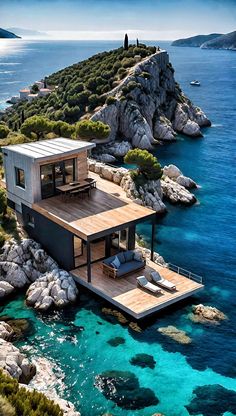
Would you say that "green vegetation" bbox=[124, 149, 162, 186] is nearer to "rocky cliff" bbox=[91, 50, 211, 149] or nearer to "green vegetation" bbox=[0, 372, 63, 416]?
"green vegetation" bbox=[0, 372, 63, 416]

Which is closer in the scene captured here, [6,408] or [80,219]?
[6,408]

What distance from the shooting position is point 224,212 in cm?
4503

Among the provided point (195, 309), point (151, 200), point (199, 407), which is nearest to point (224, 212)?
point (151, 200)

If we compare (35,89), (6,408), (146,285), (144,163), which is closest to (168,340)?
(146,285)

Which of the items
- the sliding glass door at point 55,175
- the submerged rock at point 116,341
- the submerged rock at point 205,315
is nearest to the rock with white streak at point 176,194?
the sliding glass door at point 55,175

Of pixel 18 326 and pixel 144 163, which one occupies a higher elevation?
pixel 144 163

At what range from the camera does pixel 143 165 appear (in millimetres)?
41000

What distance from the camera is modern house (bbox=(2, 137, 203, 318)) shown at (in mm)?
27406

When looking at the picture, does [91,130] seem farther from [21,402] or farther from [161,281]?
[21,402]

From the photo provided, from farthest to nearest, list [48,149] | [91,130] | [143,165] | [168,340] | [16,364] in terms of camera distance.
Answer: [91,130], [143,165], [48,149], [168,340], [16,364]

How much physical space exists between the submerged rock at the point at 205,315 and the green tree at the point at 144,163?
656 inches

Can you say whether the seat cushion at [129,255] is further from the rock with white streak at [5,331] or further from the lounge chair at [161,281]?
the rock with white streak at [5,331]

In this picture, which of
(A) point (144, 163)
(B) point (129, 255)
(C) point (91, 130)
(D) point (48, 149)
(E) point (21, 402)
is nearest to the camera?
(E) point (21, 402)

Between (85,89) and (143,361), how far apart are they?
2425 inches
